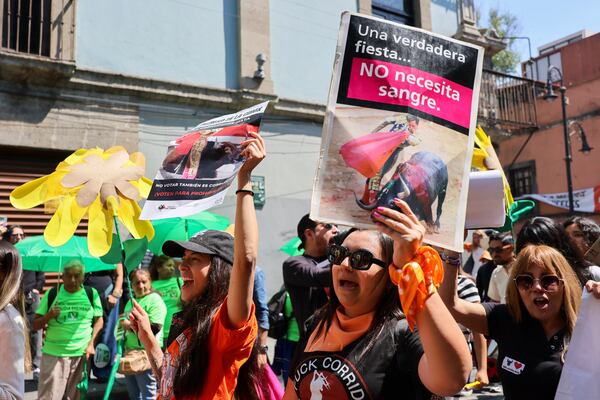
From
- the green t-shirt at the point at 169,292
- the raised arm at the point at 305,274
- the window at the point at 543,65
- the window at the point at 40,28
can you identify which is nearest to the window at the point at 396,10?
the window at the point at 40,28

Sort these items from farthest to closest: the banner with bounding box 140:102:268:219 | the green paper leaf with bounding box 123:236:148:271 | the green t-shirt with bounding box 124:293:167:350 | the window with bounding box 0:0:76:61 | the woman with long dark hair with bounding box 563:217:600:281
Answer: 1. the window with bounding box 0:0:76:61
2. the green t-shirt with bounding box 124:293:167:350
3. the green paper leaf with bounding box 123:236:148:271
4. the woman with long dark hair with bounding box 563:217:600:281
5. the banner with bounding box 140:102:268:219

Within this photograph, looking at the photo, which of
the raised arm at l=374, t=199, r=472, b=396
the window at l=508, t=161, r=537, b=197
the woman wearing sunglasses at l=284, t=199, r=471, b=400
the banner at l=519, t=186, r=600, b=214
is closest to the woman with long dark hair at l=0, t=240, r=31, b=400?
the woman wearing sunglasses at l=284, t=199, r=471, b=400

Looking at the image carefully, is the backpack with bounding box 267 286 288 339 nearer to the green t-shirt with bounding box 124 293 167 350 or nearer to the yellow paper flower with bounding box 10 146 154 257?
the green t-shirt with bounding box 124 293 167 350

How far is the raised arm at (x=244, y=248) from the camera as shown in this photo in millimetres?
2105

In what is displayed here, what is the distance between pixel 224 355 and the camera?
2.22 meters

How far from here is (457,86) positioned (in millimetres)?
1946

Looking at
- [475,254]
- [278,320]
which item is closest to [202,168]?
[278,320]

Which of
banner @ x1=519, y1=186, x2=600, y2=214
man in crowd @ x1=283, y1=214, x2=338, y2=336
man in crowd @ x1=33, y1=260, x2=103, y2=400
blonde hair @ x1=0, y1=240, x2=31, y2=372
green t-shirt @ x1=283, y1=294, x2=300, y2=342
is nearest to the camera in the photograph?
blonde hair @ x1=0, y1=240, x2=31, y2=372

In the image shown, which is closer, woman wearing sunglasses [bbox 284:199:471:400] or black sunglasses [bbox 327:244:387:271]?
woman wearing sunglasses [bbox 284:199:471:400]

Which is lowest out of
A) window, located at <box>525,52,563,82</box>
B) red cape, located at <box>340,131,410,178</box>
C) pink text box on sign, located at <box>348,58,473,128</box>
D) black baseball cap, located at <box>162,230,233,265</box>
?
black baseball cap, located at <box>162,230,233,265</box>

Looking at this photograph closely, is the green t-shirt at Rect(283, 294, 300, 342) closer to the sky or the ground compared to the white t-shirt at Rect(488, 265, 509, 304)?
closer to the ground

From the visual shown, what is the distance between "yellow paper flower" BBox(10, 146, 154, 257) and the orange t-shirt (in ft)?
3.72

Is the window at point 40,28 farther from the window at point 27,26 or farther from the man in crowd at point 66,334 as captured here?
the man in crowd at point 66,334

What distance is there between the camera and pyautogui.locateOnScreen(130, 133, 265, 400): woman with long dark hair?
2125mm
